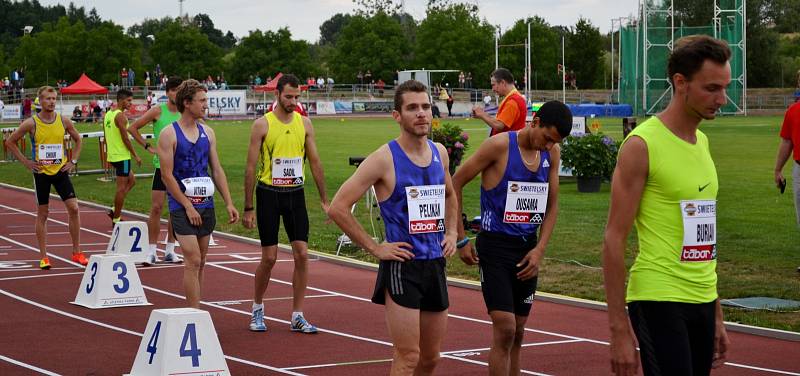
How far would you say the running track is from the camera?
876 cm

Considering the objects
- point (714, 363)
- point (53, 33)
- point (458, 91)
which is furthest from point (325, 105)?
point (714, 363)

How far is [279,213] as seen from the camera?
998 cm

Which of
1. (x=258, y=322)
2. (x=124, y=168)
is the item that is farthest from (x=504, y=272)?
(x=124, y=168)

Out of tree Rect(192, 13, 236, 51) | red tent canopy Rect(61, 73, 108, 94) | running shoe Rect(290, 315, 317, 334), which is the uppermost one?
tree Rect(192, 13, 236, 51)

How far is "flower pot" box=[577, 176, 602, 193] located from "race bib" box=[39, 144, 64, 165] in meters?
11.1

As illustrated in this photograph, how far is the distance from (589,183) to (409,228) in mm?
16203

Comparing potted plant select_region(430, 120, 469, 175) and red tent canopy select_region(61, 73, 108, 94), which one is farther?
red tent canopy select_region(61, 73, 108, 94)

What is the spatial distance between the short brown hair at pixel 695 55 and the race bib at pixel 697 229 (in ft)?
1.68

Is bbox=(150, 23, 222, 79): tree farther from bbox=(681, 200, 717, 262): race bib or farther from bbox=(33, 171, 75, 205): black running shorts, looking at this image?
bbox=(681, 200, 717, 262): race bib

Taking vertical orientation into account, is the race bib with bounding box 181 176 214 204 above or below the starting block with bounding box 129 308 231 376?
above

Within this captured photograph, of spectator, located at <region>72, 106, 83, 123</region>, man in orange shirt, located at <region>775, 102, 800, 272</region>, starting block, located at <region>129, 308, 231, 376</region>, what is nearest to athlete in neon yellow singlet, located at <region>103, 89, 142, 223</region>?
man in orange shirt, located at <region>775, 102, 800, 272</region>

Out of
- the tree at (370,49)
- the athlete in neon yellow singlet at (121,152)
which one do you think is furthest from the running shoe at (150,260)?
the tree at (370,49)

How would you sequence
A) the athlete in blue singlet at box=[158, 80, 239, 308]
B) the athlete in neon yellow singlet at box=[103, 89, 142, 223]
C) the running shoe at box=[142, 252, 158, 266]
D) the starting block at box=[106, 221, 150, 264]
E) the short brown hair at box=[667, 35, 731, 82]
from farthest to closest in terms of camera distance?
the athlete in neon yellow singlet at box=[103, 89, 142, 223]
the running shoe at box=[142, 252, 158, 266]
the starting block at box=[106, 221, 150, 264]
the athlete in blue singlet at box=[158, 80, 239, 308]
the short brown hair at box=[667, 35, 731, 82]

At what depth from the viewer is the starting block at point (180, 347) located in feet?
25.2
